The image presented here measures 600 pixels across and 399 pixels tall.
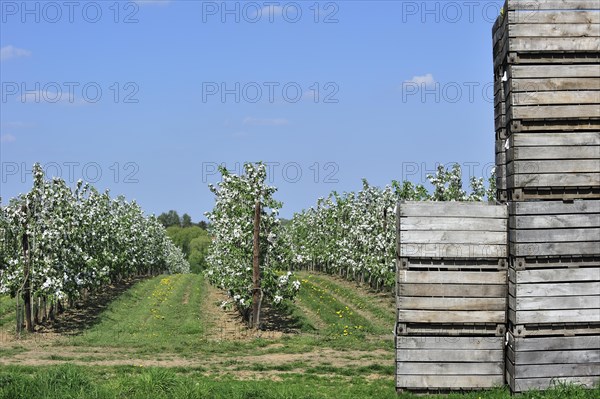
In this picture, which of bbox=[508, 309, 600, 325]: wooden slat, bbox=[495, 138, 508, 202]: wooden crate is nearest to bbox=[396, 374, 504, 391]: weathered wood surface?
bbox=[508, 309, 600, 325]: wooden slat

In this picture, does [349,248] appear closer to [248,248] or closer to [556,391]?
[248,248]

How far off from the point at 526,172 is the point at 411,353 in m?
4.56

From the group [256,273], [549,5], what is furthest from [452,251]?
[256,273]

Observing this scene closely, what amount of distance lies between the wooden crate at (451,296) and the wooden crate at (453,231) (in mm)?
429

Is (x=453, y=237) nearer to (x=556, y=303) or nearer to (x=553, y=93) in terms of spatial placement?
(x=556, y=303)

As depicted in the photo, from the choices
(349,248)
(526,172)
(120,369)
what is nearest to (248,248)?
(120,369)

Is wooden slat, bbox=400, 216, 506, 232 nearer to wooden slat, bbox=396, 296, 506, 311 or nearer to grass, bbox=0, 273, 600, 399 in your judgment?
wooden slat, bbox=396, 296, 506, 311

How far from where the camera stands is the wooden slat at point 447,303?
15.6 metres

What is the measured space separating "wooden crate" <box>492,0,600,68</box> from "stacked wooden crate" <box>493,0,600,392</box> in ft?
0.07

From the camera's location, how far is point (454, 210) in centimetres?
1549

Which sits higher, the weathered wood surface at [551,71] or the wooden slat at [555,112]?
the weathered wood surface at [551,71]

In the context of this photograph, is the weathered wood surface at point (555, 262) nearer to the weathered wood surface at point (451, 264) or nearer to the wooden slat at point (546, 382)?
the weathered wood surface at point (451, 264)

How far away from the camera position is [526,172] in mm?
15141

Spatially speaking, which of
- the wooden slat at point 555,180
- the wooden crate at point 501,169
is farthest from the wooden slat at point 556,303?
the wooden slat at point 555,180
